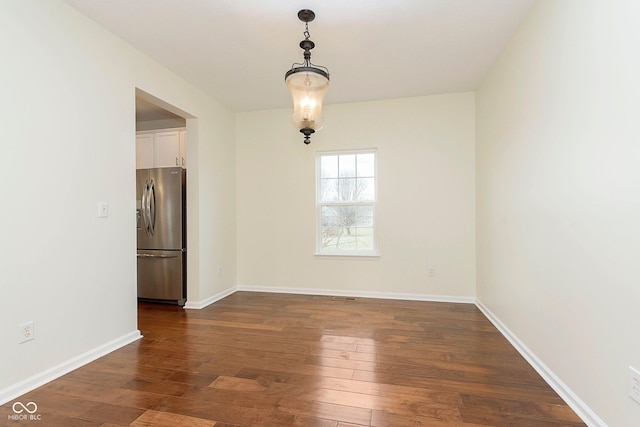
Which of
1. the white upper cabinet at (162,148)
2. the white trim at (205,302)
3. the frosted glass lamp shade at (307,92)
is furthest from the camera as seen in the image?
the white upper cabinet at (162,148)

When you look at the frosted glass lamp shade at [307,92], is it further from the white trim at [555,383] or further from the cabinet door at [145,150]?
the cabinet door at [145,150]

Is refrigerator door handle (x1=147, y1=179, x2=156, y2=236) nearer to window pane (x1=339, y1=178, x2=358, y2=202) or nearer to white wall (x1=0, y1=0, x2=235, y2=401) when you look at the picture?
white wall (x1=0, y1=0, x2=235, y2=401)

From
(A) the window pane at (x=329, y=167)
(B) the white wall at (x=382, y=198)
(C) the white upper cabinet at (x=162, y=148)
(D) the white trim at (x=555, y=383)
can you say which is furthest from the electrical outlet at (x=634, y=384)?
(C) the white upper cabinet at (x=162, y=148)

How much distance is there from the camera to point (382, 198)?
4.25 meters

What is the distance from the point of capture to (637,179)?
1364mm

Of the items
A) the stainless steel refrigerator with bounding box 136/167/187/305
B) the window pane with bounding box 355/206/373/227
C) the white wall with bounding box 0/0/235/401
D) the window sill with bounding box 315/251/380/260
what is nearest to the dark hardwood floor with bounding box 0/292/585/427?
the white wall with bounding box 0/0/235/401

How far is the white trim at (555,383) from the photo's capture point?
1.67 meters

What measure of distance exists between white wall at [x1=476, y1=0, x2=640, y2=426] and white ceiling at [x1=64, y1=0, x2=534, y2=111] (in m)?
0.42

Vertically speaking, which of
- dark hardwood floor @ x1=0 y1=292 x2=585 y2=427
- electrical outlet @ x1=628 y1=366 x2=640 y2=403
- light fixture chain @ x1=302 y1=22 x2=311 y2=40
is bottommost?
dark hardwood floor @ x1=0 y1=292 x2=585 y2=427

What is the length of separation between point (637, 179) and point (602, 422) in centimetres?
122

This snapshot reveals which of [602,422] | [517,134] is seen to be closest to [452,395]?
[602,422]

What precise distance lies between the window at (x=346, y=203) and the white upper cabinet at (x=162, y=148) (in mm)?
1906

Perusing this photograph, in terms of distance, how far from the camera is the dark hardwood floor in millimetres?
1741

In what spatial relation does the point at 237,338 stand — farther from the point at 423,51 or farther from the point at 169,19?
the point at 423,51
